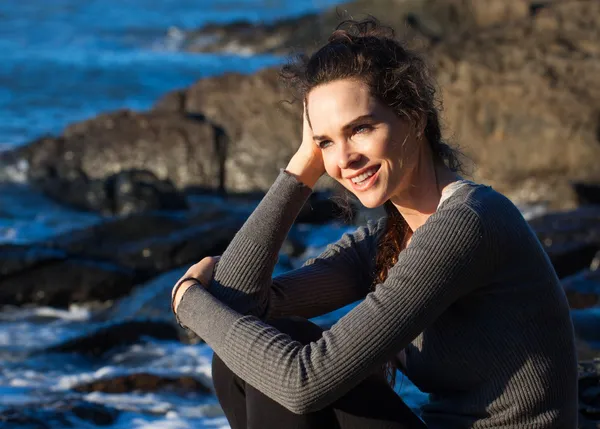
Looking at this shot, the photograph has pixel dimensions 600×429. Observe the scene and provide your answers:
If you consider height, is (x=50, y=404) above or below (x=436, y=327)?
below

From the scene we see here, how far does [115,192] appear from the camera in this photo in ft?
40.2

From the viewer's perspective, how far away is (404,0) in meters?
28.7

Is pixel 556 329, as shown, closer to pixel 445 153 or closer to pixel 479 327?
pixel 479 327

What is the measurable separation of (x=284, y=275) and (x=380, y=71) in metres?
0.94

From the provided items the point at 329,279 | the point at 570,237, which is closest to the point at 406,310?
the point at 329,279

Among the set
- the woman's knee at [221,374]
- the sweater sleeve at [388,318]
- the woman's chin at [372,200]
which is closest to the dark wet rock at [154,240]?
the woman's knee at [221,374]

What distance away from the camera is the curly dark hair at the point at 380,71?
310 centimetres

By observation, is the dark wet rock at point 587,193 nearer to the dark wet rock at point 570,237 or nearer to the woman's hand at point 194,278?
the dark wet rock at point 570,237

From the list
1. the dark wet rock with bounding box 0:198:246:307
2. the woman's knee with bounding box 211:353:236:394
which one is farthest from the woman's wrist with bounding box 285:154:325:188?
the dark wet rock with bounding box 0:198:246:307

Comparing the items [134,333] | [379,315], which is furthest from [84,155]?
[379,315]

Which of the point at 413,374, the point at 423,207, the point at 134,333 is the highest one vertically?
the point at 423,207

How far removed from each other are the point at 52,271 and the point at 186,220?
5.56 ft

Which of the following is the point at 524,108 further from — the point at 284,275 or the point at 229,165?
the point at 284,275

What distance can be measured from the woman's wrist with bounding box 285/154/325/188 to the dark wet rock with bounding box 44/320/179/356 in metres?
3.71
